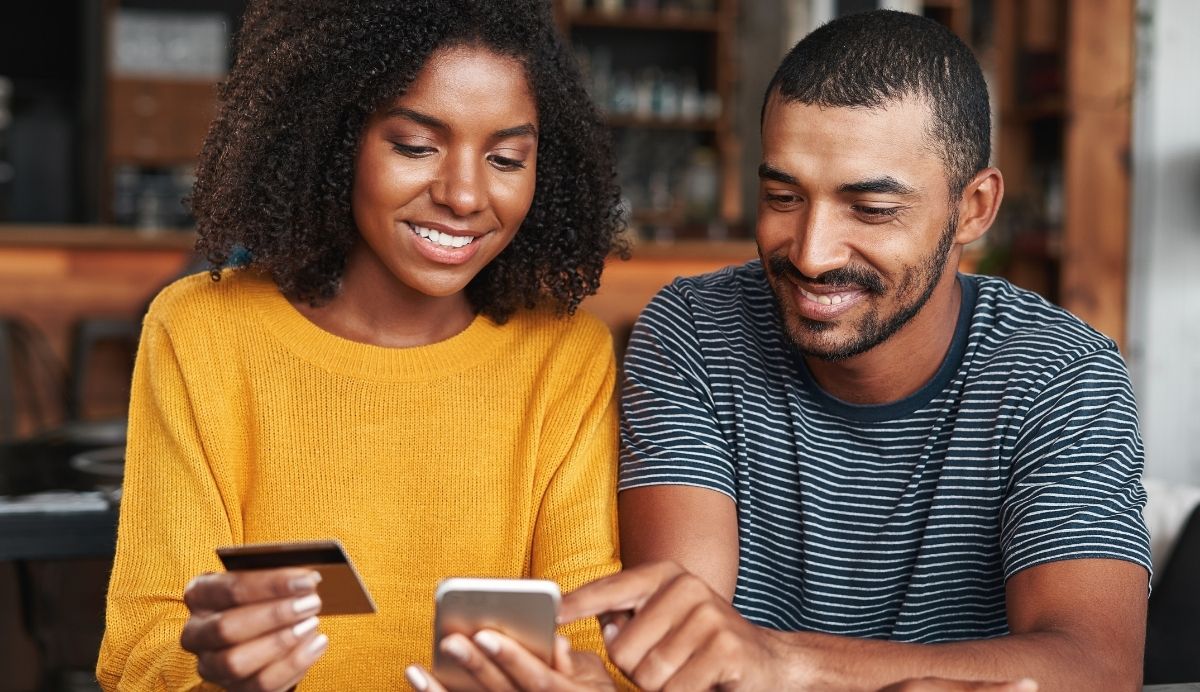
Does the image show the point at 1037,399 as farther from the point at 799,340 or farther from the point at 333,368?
the point at 333,368

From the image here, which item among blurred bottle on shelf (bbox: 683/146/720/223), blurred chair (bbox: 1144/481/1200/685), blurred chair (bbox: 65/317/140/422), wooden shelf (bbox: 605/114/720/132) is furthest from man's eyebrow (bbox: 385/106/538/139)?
blurred bottle on shelf (bbox: 683/146/720/223)

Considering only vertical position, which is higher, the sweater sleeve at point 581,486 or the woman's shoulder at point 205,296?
the woman's shoulder at point 205,296

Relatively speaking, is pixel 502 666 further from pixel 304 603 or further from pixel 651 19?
pixel 651 19

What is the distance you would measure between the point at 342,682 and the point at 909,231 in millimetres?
829

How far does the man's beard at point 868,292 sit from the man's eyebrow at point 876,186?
0.30 feet

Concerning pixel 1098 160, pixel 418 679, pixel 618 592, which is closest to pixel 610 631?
pixel 618 592

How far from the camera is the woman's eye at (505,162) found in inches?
55.6

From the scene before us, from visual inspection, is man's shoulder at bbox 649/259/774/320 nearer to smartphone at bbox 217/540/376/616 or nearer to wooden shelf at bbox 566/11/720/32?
smartphone at bbox 217/540/376/616

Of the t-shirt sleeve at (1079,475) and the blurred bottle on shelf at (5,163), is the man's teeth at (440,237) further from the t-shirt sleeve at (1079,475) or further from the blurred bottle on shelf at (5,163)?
the blurred bottle on shelf at (5,163)

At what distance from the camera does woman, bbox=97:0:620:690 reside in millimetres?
1381

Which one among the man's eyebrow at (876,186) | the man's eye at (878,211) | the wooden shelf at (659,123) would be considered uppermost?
the wooden shelf at (659,123)

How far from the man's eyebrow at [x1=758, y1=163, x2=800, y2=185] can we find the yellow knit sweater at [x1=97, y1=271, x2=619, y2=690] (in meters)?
0.33

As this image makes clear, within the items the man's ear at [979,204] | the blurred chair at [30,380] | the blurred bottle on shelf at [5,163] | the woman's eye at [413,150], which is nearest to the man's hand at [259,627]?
the woman's eye at [413,150]

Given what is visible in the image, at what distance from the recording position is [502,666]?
1007mm
